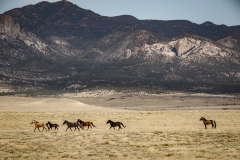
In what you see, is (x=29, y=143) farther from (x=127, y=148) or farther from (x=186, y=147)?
(x=186, y=147)

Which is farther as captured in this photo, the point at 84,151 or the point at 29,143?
the point at 29,143

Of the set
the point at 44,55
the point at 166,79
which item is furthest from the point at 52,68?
the point at 166,79

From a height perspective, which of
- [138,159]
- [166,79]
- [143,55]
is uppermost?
[143,55]

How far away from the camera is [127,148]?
24.2 metres

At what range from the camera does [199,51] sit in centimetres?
18612

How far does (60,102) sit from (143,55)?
11404 centimetres

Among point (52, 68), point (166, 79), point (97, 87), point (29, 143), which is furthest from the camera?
point (52, 68)

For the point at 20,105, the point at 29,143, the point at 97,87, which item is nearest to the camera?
the point at 29,143

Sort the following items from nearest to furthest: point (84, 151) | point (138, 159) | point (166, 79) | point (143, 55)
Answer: point (138, 159) → point (84, 151) → point (166, 79) → point (143, 55)

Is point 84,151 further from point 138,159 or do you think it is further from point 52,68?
point 52,68

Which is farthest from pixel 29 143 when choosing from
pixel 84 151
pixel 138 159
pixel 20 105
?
pixel 20 105

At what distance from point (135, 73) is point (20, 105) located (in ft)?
323

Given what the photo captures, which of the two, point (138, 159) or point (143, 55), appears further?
point (143, 55)

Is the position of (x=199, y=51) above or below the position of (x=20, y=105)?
above
